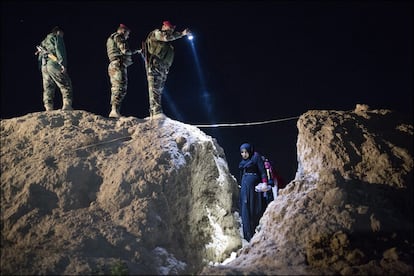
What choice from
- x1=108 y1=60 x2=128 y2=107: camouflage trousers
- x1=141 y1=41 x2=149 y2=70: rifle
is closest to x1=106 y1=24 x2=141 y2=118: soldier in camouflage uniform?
x1=108 y1=60 x2=128 y2=107: camouflage trousers

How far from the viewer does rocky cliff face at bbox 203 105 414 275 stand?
455cm

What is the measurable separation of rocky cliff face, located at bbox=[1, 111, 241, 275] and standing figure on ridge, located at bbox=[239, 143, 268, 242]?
299mm

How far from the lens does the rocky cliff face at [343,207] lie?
4.55m

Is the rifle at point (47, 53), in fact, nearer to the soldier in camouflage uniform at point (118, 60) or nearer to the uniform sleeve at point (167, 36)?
the soldier in camouflage uniform at point (118, 60)

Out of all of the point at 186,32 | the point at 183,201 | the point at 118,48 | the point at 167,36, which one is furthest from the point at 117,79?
the point at 183,201

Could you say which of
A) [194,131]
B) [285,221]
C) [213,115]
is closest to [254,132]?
[213,115]

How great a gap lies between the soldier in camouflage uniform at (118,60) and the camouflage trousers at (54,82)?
1.03 m

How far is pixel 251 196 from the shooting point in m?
7.42

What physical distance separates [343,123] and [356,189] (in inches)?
61.0

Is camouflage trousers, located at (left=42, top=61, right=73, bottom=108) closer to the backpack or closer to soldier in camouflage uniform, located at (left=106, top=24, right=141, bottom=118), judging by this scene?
soldier in camouflage uniform, located at (left=106, top=24, right=141, bottom=118)

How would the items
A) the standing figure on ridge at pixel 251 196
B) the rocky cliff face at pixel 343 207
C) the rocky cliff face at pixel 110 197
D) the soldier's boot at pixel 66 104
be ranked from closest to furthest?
the rocky cliff face at pixel 343 207 < the rocky cliff face at pixel 110 197 < the standing figure on ridge at pixel 251 196 < the soldier's boot at pixel 66 104

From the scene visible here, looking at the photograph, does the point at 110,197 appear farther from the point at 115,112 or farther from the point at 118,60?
the point at 118,60

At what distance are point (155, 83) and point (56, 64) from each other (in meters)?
2.29

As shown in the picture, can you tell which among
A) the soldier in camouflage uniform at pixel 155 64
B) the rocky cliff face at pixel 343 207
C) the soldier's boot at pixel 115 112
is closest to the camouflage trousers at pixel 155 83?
the soldier in camouflage uniform at pixel 155 64
